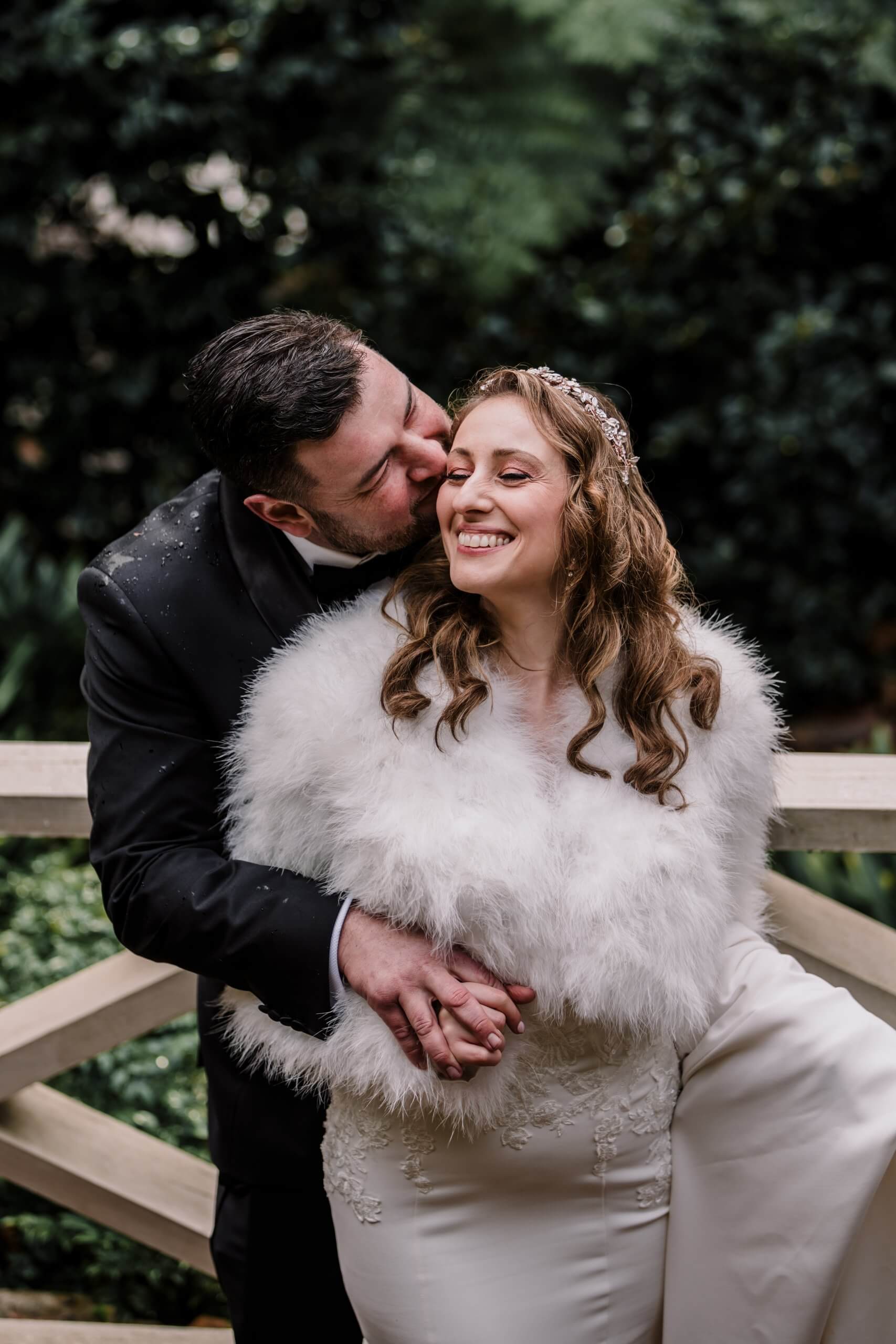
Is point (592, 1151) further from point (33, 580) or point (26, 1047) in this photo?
point (33, 580)

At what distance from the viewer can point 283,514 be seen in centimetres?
185

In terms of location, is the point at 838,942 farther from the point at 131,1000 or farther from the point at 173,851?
the point at 131,1000

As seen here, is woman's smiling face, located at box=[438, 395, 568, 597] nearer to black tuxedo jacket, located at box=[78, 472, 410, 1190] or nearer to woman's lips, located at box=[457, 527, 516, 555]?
woman's lips, located at box=[457, 527, 516, 555]

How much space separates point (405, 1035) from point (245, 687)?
0.58 metres

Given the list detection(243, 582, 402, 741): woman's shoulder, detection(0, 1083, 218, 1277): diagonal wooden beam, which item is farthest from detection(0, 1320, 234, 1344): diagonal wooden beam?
detection(243, 582, 402, 741): woman's shoulder

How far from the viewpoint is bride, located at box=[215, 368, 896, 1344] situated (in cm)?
158

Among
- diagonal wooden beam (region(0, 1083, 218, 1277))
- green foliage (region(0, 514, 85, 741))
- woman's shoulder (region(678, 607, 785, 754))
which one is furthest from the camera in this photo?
green foliage (region(0, 514, 85, 741))

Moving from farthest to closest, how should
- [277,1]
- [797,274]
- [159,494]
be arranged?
[159,494] → [797,274] → [277,1]

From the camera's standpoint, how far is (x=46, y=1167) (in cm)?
227

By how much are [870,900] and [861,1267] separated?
134 cm

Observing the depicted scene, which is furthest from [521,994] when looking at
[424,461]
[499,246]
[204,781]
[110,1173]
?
[499,246]

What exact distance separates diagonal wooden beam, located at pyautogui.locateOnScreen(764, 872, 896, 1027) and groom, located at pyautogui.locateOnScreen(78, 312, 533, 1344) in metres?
0.70

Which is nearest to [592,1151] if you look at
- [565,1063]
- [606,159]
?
[565,1063]

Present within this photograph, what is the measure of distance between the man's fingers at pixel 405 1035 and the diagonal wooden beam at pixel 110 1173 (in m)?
1.00
